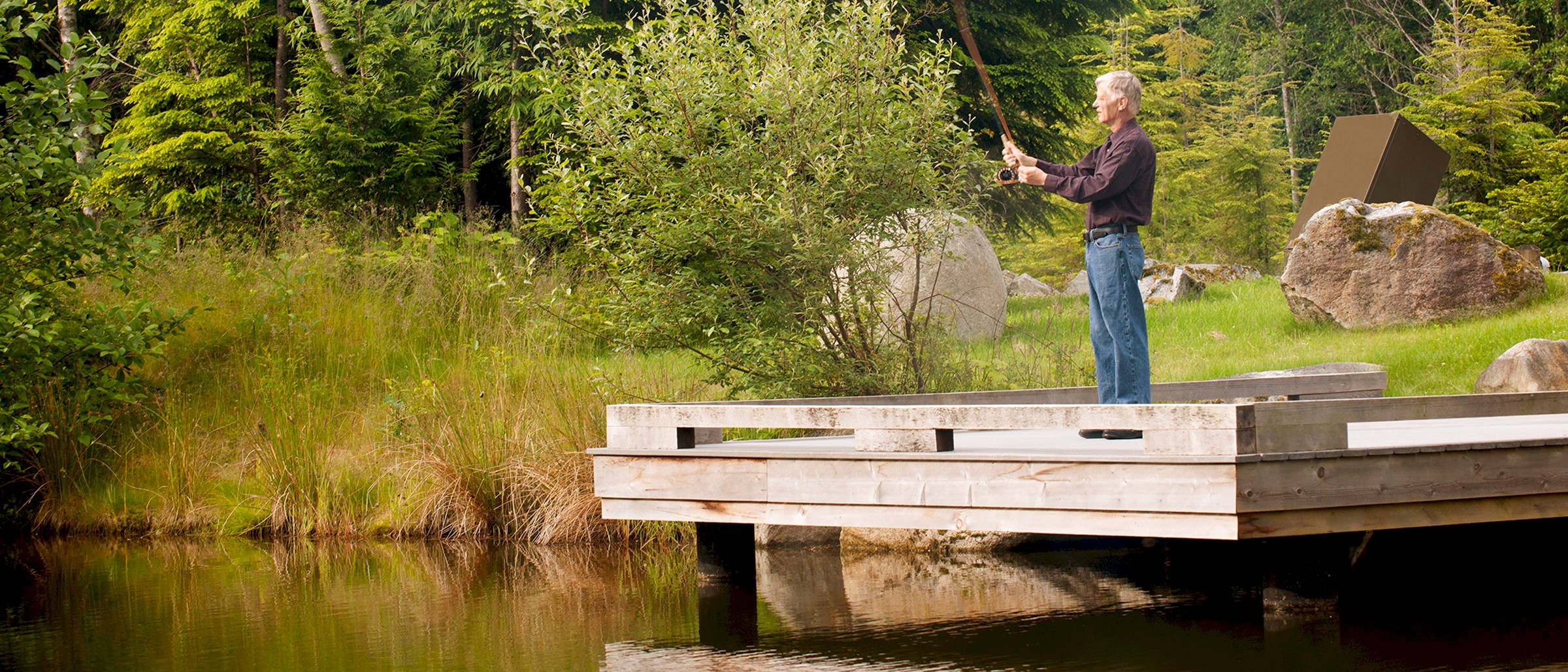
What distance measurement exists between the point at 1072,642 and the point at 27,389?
7.15m

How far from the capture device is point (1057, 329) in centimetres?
1307

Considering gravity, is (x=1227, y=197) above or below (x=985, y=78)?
above

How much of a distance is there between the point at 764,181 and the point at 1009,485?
10.5 ft

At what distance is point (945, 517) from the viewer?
16.6 ft

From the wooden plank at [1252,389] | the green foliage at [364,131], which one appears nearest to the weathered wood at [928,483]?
the wooden plank at [1252,389]

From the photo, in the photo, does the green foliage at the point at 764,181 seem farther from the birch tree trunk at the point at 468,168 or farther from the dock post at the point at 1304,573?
the birch tree trunk at the point at 468,168

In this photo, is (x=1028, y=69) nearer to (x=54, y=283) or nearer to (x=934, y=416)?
(x=54, y=283)

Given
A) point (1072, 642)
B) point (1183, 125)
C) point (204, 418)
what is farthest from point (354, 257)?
point (1183, 125)

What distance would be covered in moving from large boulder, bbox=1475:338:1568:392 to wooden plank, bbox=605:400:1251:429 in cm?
588

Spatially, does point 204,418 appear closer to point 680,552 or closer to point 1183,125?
point 680,552

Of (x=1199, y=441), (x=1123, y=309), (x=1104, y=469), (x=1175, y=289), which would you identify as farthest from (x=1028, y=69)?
(x=1199, y=441)

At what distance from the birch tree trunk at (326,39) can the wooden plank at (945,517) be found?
11581mm

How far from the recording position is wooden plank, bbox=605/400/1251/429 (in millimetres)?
4419

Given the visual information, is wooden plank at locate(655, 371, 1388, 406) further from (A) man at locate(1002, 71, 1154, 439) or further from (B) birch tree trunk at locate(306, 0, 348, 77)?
(B) birch tree trunk at locate(306, 0, 348, 77)
